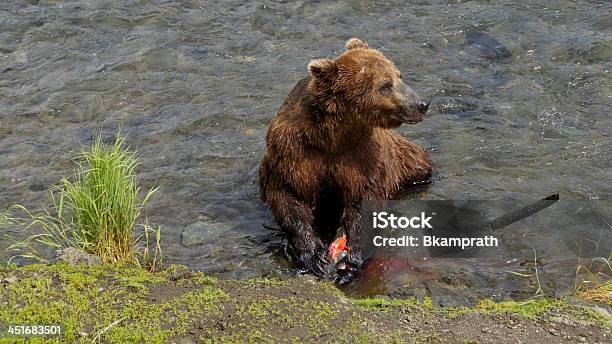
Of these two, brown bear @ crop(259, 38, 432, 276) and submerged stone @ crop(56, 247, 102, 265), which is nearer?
submerged stone @ crop(56, 247, 102, 265)

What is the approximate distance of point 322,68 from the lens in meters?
5.92

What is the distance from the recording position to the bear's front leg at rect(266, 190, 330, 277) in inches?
243

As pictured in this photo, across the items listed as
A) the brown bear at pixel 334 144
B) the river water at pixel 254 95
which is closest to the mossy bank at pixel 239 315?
the river water at pixel 254 95

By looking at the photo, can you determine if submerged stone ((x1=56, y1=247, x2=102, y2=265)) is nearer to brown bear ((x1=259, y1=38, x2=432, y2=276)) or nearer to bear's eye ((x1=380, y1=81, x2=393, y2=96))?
brown bear ((x1=259, y1=38, x2=432, y2=276))

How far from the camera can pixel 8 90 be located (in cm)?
872

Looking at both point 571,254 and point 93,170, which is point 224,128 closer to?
point 93,170

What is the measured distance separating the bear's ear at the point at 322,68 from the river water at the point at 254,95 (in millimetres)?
1388

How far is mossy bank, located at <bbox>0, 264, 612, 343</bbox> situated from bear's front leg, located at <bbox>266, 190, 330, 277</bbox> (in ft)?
3.30

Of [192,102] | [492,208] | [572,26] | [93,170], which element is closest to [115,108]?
[192,102]

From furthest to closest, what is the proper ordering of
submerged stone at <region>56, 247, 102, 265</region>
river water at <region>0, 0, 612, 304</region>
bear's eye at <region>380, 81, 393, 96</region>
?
1. river water at <region>0, 0, 612, 304</region>
2. bear's eye at <region>380, 81, 393, 96</region>
3. submerged stone at <region>56, 247, 102, 265</region>

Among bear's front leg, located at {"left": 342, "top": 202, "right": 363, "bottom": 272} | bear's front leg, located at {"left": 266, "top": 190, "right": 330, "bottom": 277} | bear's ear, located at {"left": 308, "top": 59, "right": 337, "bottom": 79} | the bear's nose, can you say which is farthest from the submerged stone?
the bear's nose

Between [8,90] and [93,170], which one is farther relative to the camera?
[8,90]

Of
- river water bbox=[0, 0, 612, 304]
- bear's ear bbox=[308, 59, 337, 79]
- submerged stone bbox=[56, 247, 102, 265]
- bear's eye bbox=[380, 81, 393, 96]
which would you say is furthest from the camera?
river water bbox=[0, 0, 612, 304]

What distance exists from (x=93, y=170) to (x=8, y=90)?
3.76 meters
